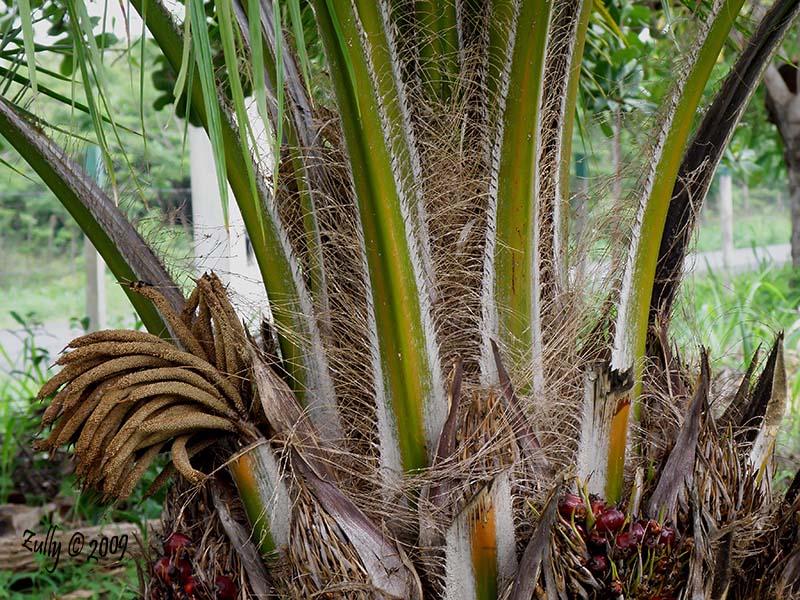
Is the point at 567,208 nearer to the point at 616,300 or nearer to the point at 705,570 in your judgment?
the point at 616,300

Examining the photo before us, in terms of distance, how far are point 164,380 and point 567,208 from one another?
745 mm

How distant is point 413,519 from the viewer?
4.07 feet

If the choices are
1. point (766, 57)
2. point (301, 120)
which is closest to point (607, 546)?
point (301, 120)

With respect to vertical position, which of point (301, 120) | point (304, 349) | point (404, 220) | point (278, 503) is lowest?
point (278, 503)

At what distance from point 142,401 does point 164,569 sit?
306 mm

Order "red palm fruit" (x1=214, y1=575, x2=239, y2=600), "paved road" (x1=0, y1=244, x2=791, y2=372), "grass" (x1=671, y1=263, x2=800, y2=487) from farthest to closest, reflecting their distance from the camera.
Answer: "paved road" (x1=0, y1=244, x2=791, y2=372) → "grass" (x1=671, y1=263, x2=800, y2=487) → "red palm fruit" (x1=214, y1=575, x2=239, y2=600)

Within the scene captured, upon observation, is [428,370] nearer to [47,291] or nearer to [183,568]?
[183,568]

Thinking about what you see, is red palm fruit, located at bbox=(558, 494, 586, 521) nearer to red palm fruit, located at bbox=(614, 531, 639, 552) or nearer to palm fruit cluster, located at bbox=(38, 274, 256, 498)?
red palm fruit, located at bbox=(614, 531, 639, 552)

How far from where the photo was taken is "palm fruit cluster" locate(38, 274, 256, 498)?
1167 mm

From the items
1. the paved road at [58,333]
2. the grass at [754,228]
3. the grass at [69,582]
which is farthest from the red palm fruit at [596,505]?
the grass at [754,228]

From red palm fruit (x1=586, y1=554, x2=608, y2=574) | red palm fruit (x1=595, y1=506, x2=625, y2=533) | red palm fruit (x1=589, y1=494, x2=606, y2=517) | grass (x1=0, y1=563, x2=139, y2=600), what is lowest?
grass (x1=0, y1=563, x2=139, y2=600)

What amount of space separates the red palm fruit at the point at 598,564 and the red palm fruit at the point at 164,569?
0.65 meters

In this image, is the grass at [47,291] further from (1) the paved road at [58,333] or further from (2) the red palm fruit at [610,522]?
(2) the red palm fruit at [610,522]

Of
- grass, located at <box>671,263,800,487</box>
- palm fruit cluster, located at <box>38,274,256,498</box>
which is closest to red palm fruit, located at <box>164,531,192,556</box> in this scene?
palm fruit cluster, located at <box>38,274,256,498</box>
